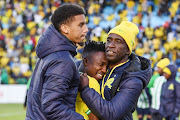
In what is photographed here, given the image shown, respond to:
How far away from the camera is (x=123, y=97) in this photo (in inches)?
117

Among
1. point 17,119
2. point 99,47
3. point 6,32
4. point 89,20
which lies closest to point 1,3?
point 6,32

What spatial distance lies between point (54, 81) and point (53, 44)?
0.33m

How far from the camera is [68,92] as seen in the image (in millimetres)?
2713

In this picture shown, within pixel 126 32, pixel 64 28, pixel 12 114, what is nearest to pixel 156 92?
pixel 12 114

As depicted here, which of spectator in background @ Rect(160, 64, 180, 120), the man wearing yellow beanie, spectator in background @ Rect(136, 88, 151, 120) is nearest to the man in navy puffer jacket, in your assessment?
spectator in background @ Rect(160, 64, 180, 120)

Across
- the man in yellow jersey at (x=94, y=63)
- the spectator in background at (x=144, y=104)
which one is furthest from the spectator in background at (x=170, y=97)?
the man in yellow jersey at (x=94, y=63)

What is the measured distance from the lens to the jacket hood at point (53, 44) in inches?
107

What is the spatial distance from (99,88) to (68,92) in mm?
528

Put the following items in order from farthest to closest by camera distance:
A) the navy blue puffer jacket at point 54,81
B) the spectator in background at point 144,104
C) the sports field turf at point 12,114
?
the sports field turf at point 12,114
the spectator in background at point 144,104
the navy blue puffer jacket at point 54,81

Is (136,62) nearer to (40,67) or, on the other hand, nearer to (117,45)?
(117,45)

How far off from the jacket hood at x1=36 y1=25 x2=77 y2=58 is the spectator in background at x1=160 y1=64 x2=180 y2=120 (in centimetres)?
620

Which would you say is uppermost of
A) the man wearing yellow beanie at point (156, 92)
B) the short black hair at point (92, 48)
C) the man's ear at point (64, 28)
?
the man's ear at point (64, 28)

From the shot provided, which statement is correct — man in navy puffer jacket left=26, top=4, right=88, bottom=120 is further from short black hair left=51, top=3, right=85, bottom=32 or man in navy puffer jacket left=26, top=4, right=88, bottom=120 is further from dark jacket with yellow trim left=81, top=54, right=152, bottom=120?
dark jacket with yellow trim left=81, top=54, right=152, bottom=120

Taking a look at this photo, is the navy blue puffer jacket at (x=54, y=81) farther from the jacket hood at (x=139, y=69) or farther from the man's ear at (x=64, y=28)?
the jacket hood at (x=139, y=69)
